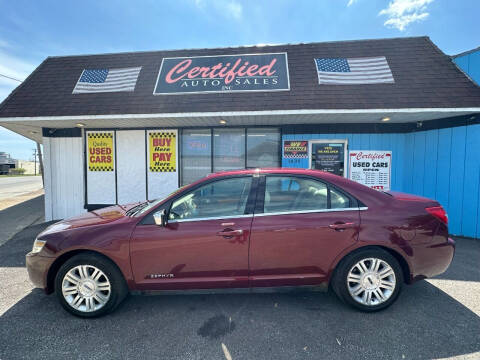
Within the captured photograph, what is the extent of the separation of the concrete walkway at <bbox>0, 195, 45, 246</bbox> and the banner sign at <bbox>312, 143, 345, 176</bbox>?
26.2 ft

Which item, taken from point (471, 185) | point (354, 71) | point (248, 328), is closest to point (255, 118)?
point (354, 71)

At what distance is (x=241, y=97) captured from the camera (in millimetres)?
5887

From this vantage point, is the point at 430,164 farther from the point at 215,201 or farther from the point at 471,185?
the point at 215,201

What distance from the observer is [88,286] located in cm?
262

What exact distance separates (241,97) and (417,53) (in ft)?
17.0

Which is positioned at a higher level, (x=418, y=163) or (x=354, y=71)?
(x=354, y=71)

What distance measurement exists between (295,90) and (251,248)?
4.70 m

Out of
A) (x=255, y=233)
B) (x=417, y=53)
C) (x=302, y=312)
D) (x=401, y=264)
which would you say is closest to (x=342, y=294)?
(x=302, y=312)

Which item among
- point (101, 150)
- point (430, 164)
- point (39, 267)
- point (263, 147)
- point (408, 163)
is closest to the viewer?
point (39, 267)

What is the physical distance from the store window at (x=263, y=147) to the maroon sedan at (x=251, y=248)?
419cm

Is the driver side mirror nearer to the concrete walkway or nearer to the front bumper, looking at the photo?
the front bumper

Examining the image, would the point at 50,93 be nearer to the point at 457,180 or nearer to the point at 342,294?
the point at 342,294

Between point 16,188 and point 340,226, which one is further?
point 16,188

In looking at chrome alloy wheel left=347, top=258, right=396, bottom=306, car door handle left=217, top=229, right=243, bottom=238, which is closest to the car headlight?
car door handle left=217, top=229, right=243, bottom=238
